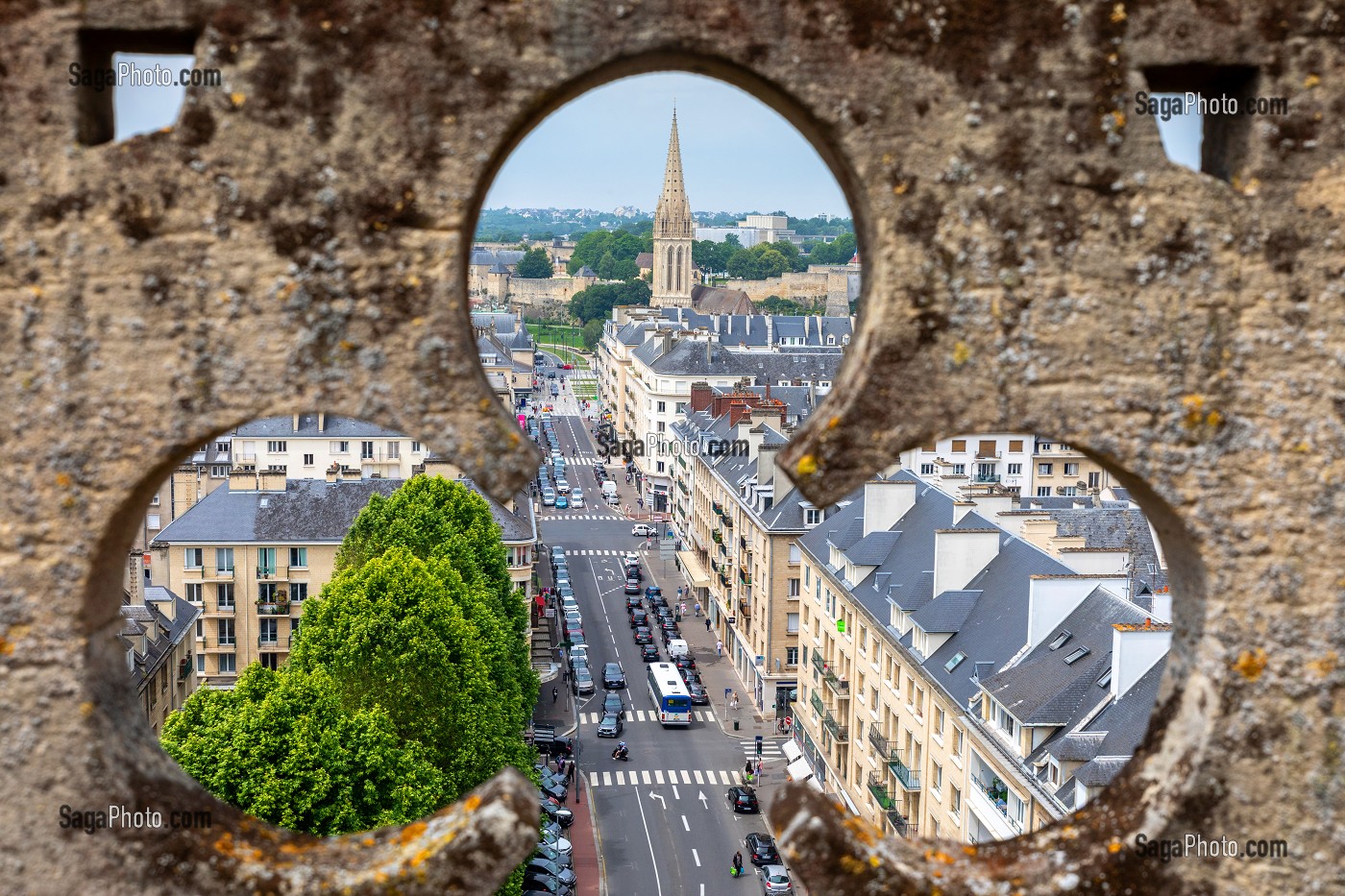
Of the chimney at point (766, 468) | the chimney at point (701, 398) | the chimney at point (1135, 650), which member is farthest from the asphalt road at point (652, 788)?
the chimney at point (1135, 650)

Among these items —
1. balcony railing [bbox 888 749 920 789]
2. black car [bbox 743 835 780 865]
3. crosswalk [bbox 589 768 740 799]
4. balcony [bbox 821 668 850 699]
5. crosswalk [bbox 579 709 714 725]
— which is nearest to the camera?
balcony railing [bbox 888 749 920 789]

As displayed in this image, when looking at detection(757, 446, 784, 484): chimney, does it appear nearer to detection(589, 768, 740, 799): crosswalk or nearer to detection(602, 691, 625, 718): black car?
detection(602, 691, 625, 718): black car

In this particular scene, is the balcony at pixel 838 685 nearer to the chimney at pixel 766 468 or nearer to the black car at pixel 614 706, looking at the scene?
the black car at pixel 614 706

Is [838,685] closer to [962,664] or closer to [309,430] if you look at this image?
[962,664]

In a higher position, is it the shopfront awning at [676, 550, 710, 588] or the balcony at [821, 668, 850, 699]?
the balcony at [821, 668, 850, 699]

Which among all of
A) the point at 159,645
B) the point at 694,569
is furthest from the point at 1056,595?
the point at 694,569

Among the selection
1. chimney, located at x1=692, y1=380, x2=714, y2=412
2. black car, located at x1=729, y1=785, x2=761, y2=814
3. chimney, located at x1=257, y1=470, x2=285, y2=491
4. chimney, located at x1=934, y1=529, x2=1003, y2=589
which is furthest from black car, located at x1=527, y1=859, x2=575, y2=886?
chimney, located at x1=692, y1=380, x2=714, y2=412

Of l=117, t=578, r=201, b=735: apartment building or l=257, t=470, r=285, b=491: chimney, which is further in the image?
l=257, t=470, r=285, b=491: chimney
